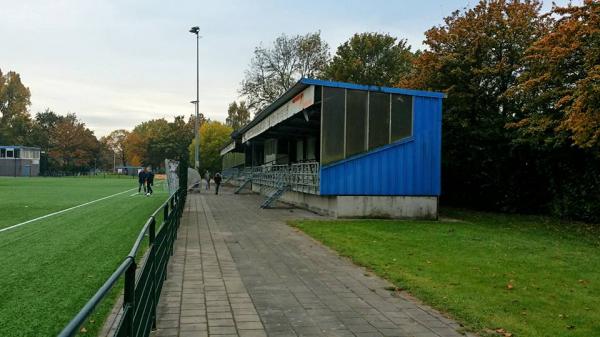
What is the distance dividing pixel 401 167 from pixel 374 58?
28503 millimetres

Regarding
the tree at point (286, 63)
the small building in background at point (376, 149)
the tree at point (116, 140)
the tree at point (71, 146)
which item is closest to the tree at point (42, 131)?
the tree at point (71, 146)

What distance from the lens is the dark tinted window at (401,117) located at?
59.4 feet

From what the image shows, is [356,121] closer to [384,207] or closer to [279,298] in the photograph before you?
[384,207]

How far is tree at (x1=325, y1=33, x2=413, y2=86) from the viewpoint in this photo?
144ft

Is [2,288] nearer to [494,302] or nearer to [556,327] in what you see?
[494,302]

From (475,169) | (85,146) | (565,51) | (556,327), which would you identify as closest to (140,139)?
(85,146)

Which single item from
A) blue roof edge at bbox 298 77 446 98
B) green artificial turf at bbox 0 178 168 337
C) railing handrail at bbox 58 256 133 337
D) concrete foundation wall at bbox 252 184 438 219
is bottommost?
green artificial turf at bbox 0 178 168 337

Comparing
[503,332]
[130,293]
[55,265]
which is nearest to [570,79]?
[503,332]

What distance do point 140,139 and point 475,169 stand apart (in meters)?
99.9

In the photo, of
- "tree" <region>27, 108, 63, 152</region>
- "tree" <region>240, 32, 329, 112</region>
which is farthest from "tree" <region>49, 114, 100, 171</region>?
"tree" <region>240, 32, 329, 112</region>

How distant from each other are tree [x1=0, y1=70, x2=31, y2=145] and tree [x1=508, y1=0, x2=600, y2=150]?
324ft

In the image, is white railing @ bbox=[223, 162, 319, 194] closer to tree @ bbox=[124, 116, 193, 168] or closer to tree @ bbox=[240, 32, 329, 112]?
tree @ bbox=[240, 32, 329, 112]

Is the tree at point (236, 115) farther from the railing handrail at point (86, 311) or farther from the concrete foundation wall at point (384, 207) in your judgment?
the railing handrail at point (86, 311)

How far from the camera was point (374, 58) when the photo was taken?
4503cm
